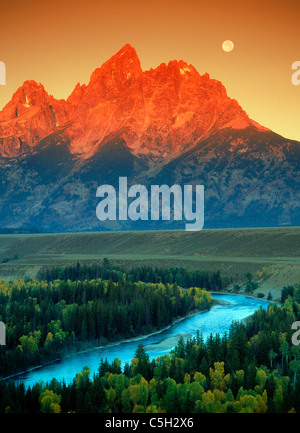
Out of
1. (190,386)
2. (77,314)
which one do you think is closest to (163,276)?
(77,314)

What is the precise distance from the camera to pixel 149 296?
9638cm

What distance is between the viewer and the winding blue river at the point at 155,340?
6525 cm

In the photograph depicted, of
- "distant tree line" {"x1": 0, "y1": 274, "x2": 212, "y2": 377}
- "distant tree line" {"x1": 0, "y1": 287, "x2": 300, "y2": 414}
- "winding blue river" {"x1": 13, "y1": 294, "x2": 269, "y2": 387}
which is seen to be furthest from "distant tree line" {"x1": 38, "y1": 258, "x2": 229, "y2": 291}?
"distant tree line" {"x1": 0, "y1": 287, "x2": 300, "y2": 414}

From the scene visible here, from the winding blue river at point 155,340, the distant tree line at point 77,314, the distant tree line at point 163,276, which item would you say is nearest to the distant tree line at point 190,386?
the winding blue river at point 155,340

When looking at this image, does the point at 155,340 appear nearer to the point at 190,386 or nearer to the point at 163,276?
the point at 190,386

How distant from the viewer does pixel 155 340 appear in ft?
268

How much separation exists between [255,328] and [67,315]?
28.6m

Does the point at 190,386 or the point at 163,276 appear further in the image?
the point at 163,276

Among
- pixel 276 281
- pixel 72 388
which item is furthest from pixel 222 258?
pixel 72 388

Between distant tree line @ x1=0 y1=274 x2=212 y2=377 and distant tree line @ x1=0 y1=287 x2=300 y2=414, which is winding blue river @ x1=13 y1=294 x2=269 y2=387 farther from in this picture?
distant tree line @ x1=0 y1=287 x2=300 y2=414

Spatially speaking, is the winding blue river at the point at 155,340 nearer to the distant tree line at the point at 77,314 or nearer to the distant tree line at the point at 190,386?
the distant tree line at the point at 77,314

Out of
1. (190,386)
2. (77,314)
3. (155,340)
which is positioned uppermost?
(77,314)

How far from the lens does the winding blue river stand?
65.2m
